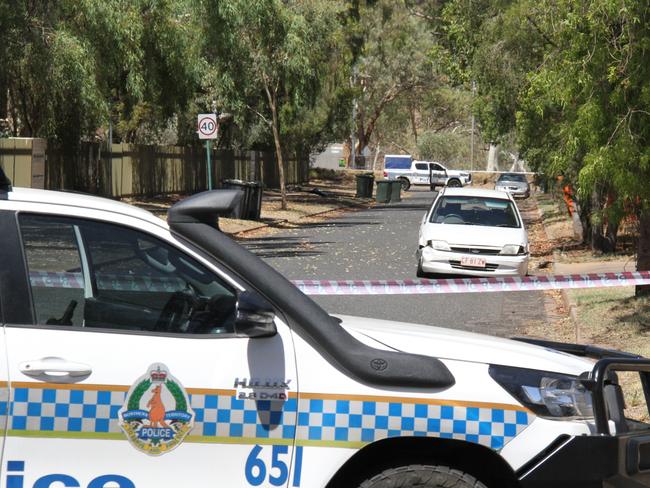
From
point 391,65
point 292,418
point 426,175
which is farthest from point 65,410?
point 391,65

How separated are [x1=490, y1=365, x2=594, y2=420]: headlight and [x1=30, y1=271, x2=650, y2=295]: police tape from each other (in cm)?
129

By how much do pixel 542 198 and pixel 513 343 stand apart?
52778mm

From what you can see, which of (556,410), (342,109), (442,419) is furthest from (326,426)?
(342,109)

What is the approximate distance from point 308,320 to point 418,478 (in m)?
0.71

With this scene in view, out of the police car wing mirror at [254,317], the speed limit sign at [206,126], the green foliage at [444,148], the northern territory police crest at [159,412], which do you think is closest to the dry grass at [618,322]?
the police car wing mirror at [254,317]

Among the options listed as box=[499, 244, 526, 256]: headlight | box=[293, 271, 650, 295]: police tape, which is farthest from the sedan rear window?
box=[293, 271, 650, 295]: police tape

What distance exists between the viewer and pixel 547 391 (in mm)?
4297

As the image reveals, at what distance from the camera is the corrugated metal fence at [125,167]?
27109 mm

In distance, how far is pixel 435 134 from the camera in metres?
94.3

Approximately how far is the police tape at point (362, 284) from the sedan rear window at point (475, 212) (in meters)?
8.78

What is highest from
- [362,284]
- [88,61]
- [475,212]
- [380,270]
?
[88,61]

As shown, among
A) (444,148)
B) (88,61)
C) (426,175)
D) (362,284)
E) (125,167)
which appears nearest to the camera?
(362,284)

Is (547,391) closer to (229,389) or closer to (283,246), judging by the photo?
(229,389)

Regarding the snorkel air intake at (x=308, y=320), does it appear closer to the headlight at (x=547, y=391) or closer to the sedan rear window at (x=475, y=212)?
the headlight at (x=547, y=391)
